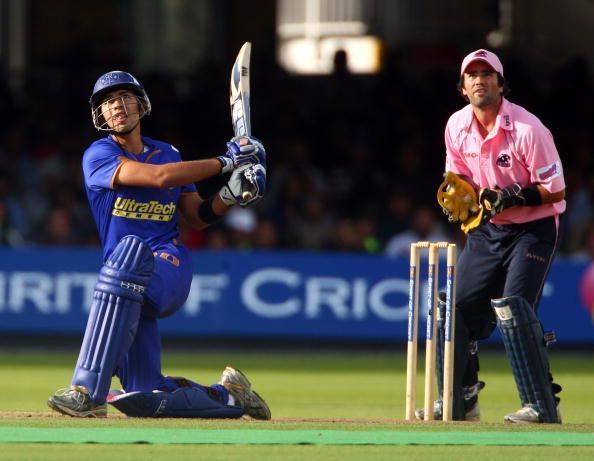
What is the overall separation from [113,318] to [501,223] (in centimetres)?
207

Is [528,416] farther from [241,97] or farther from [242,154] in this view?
[241,97]

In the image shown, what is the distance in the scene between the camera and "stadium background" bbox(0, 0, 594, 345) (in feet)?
44.6

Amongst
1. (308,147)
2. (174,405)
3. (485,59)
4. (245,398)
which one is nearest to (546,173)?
(485,59)

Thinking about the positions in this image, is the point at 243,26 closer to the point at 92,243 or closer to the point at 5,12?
the point at 5,12

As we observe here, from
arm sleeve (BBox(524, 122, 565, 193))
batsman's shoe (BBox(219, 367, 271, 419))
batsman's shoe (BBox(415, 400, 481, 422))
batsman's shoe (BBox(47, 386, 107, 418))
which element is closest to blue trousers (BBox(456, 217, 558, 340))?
arm sleeve (BBox(524, 122, 565, 193))

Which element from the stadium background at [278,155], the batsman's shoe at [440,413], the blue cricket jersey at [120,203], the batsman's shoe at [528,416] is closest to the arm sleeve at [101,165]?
the blue cricket jersey at [120,203]

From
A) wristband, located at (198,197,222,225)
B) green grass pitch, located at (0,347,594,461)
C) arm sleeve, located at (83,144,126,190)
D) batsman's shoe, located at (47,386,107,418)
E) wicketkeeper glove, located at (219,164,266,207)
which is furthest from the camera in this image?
wristband, located at (198,197,222,225)

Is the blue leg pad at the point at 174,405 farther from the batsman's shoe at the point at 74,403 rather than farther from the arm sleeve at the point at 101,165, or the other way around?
the arm sleeve at the point at 101,165

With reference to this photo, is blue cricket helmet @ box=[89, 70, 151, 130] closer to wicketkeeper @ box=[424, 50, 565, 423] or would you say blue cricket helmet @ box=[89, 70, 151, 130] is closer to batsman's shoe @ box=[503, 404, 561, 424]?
wicketkeeper @ box=[424, 50, 565, 423]

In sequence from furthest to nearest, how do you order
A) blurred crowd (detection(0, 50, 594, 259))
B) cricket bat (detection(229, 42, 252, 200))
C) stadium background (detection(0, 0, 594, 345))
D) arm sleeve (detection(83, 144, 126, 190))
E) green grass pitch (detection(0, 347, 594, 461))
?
A: blurred crowd (detection(0, 50, 594, 259)), stadium background (detection(0, 0, 594, 345)), cricket bat (detection(229, 42, 252, 200)), arm sleeve (detection(83, 144, 126, 190)), green grass pitch (detection(0, 347, 594, 461))

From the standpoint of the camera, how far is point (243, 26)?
21.7 m

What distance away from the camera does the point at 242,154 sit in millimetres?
7352

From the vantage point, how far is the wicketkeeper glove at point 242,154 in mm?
7316

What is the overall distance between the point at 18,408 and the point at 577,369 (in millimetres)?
5355
